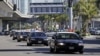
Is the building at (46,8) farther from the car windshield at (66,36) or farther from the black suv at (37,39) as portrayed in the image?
the car windshield at (66,36)

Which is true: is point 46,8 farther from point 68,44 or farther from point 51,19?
point 68,44

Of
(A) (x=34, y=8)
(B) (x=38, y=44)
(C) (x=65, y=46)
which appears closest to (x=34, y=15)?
(A) (x=34, y=8)

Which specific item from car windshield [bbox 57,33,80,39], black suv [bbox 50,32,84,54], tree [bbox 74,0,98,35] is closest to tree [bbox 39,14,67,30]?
tree [bbox 74,0,98,35]

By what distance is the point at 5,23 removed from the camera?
154 m

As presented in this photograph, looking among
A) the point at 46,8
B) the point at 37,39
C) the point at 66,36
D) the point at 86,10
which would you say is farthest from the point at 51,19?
the point at 66,36

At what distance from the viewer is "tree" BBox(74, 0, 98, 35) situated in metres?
77.1

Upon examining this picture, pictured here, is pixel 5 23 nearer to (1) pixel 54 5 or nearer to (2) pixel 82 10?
(1) pixel 54 5

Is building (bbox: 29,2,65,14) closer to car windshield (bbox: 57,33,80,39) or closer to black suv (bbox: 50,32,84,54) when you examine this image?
car windshield (bbox: 57,33,80,39)

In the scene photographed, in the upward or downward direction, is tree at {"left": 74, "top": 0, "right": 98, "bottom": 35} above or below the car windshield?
above

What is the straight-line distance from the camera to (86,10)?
254 ft

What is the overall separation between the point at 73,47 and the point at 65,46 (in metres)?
0.56

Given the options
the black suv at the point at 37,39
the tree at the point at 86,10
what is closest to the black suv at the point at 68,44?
the black suv at the point at 37,39

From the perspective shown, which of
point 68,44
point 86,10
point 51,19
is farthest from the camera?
point 51,19

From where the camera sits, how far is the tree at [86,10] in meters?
77.1
